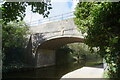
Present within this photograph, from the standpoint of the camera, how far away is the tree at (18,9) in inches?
145

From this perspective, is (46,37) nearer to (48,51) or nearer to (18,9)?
(48,51)

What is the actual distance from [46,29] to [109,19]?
10.8 metres

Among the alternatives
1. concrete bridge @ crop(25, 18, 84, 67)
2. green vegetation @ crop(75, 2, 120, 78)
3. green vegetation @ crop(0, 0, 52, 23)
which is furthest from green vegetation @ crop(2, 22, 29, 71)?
green vegetation @ crop(75, 2, 120, 78)

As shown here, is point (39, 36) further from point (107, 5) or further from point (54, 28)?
point (107, 5)

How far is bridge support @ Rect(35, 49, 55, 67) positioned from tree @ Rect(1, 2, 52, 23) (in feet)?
37.6

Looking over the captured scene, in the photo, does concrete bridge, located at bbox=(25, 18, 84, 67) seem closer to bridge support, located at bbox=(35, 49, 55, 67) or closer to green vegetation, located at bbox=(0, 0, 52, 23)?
bridge support, located at bbox=(35, 49, 55, 67)

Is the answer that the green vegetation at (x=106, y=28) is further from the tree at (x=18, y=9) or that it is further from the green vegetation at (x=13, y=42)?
the green vegetation at (x=13, y=42)

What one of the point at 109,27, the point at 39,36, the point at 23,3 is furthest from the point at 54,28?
the point at 109,27

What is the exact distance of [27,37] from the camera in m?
15.1

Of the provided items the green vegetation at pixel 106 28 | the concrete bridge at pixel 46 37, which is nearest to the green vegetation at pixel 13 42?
the concrete bridge at pixel 46 37

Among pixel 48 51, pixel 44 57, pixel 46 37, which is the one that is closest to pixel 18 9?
pixel 46 37

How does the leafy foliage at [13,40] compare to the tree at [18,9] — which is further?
the leafy foliage at [13,40]

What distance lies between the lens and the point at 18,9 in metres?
3.96

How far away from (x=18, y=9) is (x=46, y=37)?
9553 mm
